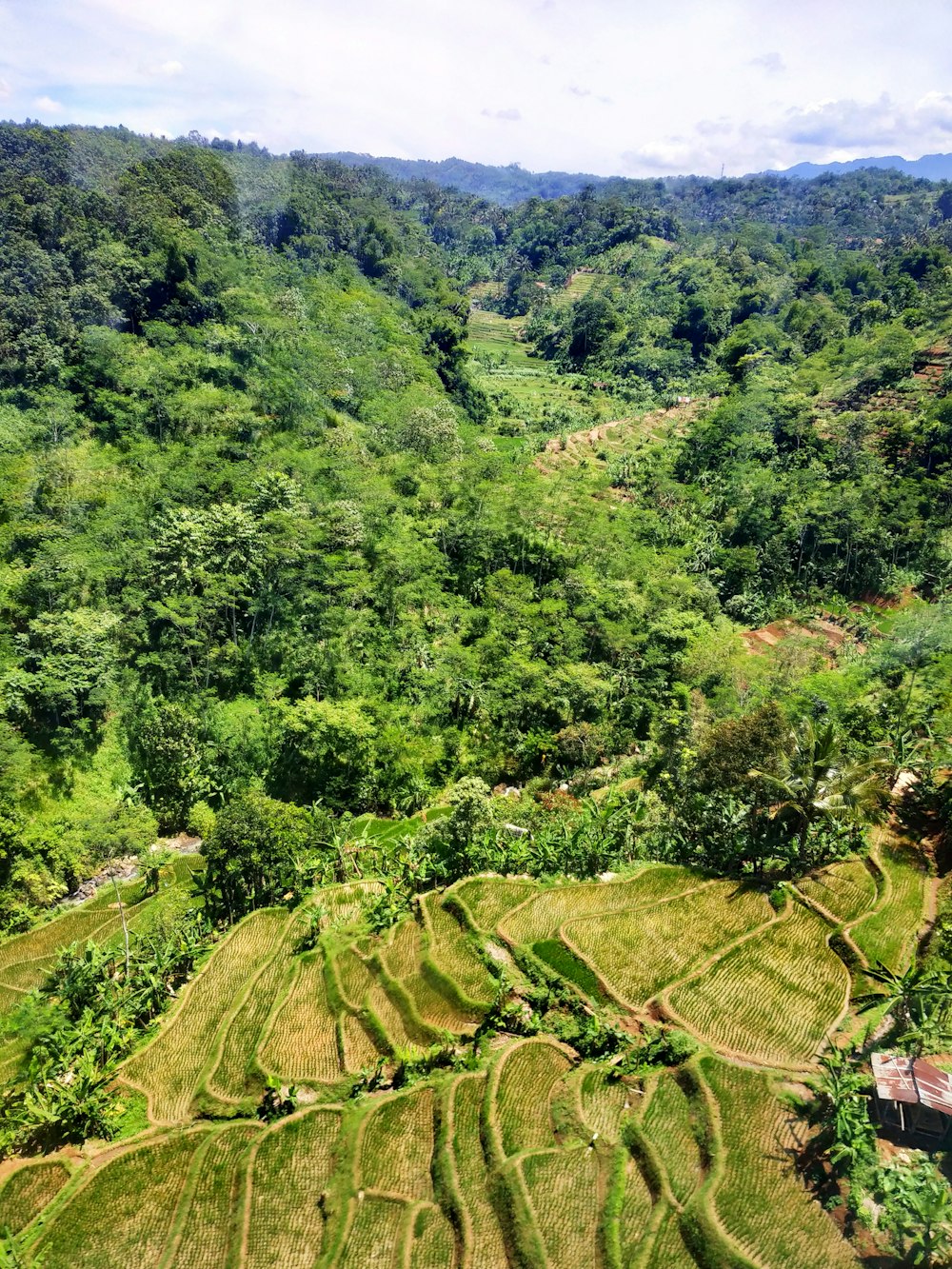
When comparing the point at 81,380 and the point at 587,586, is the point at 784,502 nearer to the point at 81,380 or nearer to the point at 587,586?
the point at 587,586

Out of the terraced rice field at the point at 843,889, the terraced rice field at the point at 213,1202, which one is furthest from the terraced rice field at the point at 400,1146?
the terraced rice field at the point at 843,889

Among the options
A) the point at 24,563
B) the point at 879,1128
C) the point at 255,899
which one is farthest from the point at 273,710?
the point at 879,1128

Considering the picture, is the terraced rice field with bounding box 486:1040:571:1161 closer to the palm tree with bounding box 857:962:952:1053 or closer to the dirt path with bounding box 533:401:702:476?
the palm tree with bounding box 857:962:952:1053

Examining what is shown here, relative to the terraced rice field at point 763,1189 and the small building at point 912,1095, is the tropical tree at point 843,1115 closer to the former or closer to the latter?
the small building at point 912,1095

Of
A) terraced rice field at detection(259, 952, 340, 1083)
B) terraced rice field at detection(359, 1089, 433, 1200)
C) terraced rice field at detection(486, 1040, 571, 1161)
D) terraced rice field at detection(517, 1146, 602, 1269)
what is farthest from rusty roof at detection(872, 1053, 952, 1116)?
terraced rice field at detection(259, 952, 340, 1083)

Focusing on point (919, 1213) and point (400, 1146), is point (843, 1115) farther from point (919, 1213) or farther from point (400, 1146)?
point (400, 1146)

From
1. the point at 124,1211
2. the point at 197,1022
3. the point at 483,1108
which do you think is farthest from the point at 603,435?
the point at 124,1211
